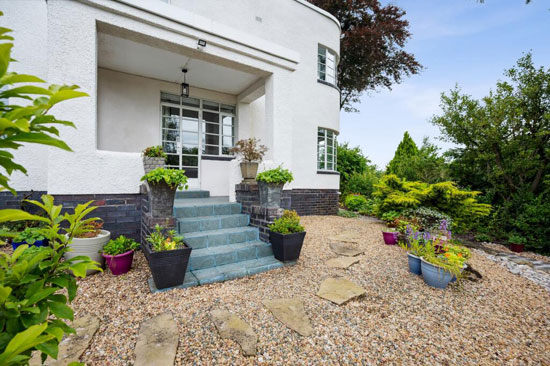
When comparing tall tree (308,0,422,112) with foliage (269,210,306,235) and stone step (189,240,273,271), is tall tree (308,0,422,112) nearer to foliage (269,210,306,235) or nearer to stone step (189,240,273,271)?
foliage (269,210,306,235)

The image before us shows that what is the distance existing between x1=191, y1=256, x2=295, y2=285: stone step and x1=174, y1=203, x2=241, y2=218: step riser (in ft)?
3.53

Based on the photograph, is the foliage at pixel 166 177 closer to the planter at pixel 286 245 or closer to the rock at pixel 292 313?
the planter at pixel 286 245

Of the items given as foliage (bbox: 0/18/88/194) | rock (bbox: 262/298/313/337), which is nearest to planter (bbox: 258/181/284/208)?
rock (bbox: 262/298/313/337)

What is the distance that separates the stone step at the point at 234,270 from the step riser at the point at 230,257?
6cm

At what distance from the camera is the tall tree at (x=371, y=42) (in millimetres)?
9875

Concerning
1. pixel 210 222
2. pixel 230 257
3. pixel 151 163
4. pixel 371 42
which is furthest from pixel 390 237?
pixel 371 42

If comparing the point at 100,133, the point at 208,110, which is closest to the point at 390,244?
the point at 208,110

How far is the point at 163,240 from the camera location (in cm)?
287

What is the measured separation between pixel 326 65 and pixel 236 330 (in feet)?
26.9

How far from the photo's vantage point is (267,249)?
3.69 metres

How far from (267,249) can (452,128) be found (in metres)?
6.58

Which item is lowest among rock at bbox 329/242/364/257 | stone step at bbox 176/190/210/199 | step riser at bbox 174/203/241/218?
rock at bbox 329/242/364/257

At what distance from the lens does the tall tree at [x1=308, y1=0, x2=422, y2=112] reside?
32.4 feet

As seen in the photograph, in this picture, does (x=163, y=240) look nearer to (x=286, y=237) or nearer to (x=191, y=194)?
(x=286, y=237)
